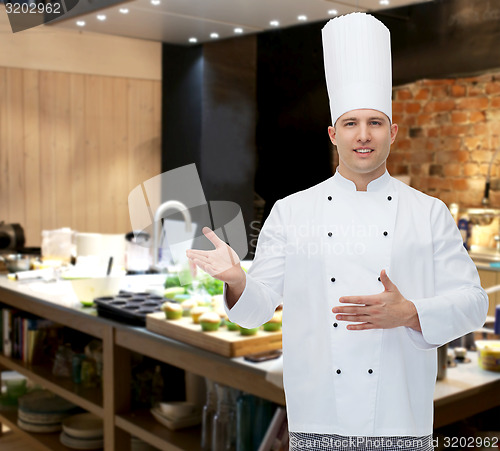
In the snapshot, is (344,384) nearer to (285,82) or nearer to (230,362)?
(230,362)

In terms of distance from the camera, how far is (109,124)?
4.39 meters

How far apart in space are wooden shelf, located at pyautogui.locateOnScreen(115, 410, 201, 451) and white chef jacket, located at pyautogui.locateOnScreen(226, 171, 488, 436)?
128 centimetres

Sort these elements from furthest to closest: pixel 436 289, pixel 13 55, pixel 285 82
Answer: pixel 285 82 → pixel 13 55 → pixel 436 289

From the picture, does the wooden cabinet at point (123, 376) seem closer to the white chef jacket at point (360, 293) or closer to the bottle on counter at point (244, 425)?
the bottle on counter at point (244, 425)

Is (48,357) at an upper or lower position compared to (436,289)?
lower

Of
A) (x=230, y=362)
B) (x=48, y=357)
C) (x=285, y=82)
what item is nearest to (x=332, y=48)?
(x=230, y=362)

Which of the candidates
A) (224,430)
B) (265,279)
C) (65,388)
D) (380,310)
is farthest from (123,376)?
(380,310)

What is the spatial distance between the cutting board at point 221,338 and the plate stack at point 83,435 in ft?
2.67

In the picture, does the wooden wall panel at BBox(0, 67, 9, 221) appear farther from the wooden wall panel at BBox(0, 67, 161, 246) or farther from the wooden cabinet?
the wooden cabinet

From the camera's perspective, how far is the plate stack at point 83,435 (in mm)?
Result: 2564

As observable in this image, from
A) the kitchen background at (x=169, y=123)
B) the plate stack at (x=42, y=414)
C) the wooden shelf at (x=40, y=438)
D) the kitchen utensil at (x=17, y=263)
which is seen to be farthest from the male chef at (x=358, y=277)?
the kitchen background at (x=169, y=123)

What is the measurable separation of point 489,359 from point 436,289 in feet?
3.47

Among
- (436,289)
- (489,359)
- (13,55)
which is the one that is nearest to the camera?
(436,289)
